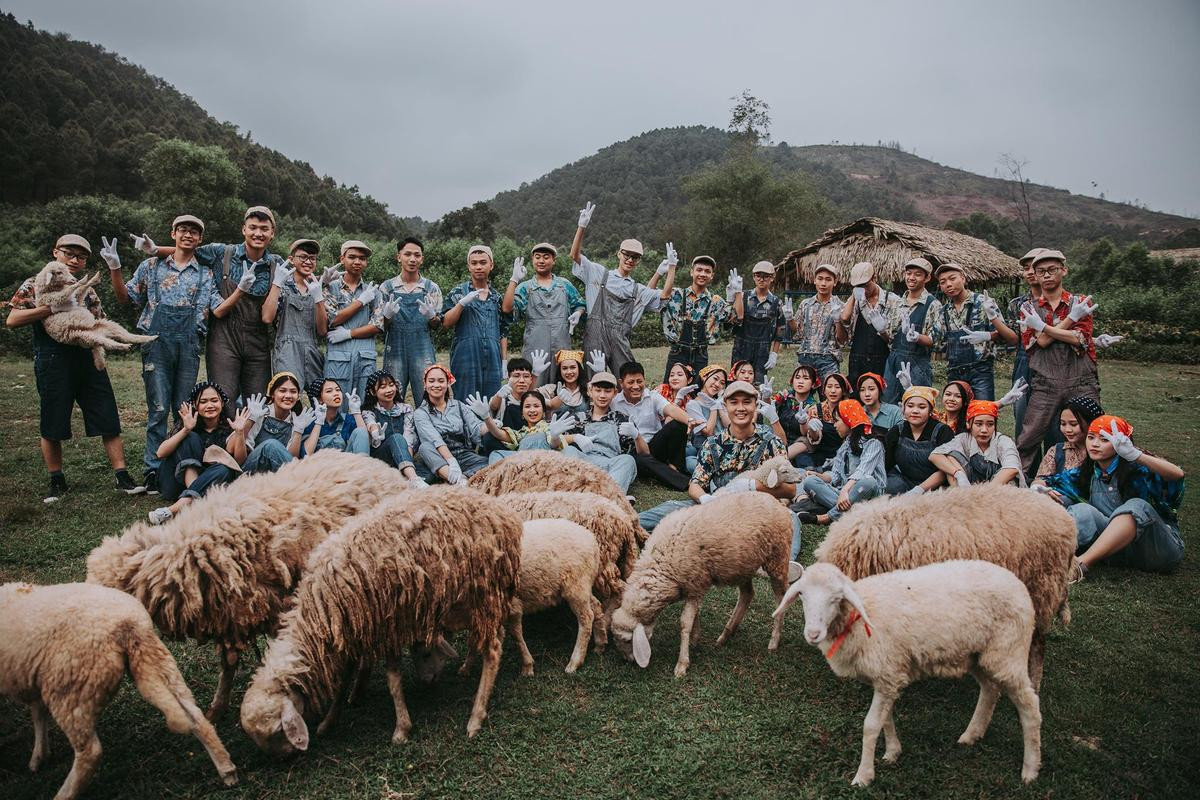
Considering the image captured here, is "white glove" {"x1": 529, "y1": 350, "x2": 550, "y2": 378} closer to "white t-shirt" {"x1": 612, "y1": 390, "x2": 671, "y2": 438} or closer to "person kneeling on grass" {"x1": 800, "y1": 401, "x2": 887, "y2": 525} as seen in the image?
"white t-shirt" {"x1": 612, "y1": 390, "x2": 671, "y2": 438}

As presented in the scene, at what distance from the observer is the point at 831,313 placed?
8945mm

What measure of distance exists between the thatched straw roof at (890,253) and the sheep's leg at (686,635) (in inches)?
678

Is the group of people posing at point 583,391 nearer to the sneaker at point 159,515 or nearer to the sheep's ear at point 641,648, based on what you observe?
the sneaker at point 159,515

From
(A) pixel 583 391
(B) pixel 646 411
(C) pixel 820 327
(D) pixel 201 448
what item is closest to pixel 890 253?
(C) pixel 820 327

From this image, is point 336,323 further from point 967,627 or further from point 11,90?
point 11,90

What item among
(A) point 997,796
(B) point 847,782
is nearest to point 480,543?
(B) point 847,782

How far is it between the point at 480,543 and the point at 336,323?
4.87 m

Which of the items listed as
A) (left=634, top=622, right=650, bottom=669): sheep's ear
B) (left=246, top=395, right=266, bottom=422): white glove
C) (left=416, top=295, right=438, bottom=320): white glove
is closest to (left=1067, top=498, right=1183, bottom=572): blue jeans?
(left=634, top=622, right=650, bottom=669): sheep's ear

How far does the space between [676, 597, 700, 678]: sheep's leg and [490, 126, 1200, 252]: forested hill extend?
41969 mm

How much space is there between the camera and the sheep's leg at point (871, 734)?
3184 millimetres

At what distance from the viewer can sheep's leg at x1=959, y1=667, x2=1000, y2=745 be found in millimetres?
3453

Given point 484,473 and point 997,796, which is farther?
point 484,473

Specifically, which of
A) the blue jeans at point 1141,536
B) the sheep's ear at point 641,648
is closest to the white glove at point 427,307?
the sheep's ear at point 641,648

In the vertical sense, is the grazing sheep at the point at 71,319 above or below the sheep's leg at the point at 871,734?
above
